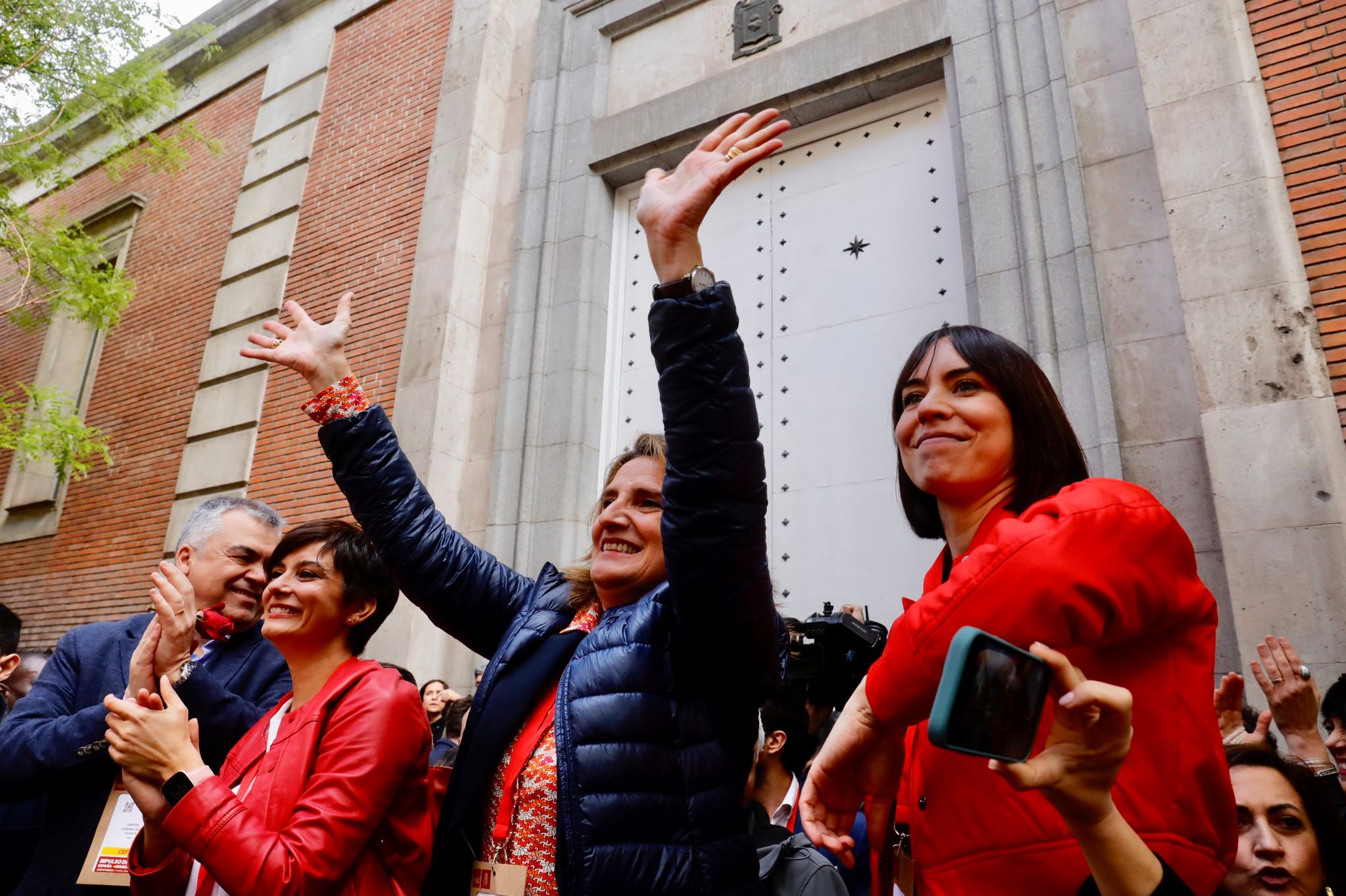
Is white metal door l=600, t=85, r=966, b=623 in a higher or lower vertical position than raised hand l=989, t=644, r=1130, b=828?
higher

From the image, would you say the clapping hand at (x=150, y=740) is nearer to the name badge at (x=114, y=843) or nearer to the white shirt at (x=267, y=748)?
the white shirt at (x=267, y=748)

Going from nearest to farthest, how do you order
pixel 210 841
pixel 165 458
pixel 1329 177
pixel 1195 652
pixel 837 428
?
1. pixel 1195 652
2. pixel 210 841
3. pixel 1329 177
4. pixel 837 428
5. pixel 165 458

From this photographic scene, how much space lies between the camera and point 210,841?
185 cm

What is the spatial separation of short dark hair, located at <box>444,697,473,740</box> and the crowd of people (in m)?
1.87

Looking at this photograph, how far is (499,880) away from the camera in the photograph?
1.79m

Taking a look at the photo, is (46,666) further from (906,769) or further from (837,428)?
(837,428)

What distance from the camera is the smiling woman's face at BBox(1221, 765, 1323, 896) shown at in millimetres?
2150

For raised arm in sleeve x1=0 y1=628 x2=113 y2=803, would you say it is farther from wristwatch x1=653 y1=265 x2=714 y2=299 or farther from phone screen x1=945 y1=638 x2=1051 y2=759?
phone screen x1=945 y1=638 x2=1051 y2=759

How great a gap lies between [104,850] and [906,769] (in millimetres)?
2164

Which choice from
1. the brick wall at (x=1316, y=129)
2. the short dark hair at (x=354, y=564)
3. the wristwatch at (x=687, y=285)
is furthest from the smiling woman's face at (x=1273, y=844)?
the brick wall at (x=1316, y=129)

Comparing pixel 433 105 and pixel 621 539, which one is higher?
pixel 433 105

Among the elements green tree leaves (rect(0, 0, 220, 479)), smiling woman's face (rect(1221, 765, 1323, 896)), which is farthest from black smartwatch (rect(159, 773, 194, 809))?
green tree leaves (rect(0, 0, 220, 479))

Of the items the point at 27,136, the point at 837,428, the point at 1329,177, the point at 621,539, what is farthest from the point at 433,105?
the point at 621,539

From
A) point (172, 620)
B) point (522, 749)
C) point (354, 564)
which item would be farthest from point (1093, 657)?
point (172, 620)
